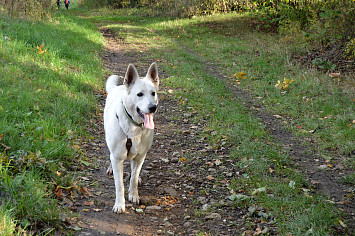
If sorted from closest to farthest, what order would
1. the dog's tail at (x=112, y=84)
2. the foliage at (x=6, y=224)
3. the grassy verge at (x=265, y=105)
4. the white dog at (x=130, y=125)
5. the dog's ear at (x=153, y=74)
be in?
1. the foliage at (x=6, y=224)
2. the white dog at (x=130, y=125)
3. the grassy verge at (x=265, y=105)
4. the dog's ear at (x=153, y=74)
5. the dog's tail at (x=112, y=84)

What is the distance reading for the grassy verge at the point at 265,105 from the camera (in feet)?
13.0

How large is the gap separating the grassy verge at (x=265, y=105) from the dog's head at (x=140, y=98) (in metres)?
1.64

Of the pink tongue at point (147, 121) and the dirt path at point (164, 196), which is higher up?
the pink tongue at point (147, 121)

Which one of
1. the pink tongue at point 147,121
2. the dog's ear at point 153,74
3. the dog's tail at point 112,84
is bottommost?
the pink tongue at point 147,121

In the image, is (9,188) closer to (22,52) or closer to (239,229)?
(239,229)

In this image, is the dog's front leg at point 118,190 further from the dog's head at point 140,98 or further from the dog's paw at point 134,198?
the dog's head at point 140,98

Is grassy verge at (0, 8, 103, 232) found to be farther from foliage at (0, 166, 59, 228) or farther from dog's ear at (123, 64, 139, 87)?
dog's ear at (123, 64, 139, 87)

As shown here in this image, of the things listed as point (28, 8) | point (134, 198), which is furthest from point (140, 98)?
point (28, 8)

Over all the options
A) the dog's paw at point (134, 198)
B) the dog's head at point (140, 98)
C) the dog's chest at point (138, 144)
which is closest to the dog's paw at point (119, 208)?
the dog's paw at point (134, 198)

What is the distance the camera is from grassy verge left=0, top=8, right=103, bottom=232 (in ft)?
10.8

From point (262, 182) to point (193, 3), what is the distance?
2102cm

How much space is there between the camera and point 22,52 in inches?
314

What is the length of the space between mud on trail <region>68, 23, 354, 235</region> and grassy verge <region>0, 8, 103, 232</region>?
0.38m

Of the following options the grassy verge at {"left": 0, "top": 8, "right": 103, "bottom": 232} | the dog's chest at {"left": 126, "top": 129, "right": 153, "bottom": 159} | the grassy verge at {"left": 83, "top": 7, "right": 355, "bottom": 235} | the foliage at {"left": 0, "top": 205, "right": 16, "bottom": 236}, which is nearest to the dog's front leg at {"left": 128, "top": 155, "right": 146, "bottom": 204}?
the dog's chest at {"left": 126, "top": 129, "right": 153, "bottom": 159}
